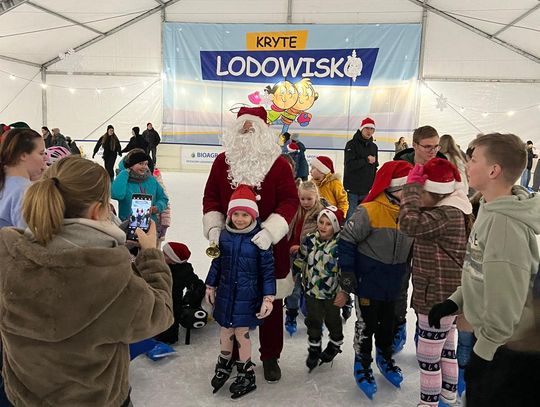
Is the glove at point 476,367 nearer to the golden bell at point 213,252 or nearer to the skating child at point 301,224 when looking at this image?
the golden bell at point 213,252

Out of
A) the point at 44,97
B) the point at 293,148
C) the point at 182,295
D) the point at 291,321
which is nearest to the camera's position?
the point at 182,295

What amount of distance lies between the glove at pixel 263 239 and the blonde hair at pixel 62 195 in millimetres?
960

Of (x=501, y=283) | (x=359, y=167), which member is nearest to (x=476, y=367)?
(x=501, y=283)

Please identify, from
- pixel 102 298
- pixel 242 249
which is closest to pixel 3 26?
pixel 242 249

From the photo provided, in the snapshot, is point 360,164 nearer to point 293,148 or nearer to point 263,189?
point 293,148

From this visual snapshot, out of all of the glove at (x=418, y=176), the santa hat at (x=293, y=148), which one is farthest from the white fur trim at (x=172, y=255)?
the santa hat at (x=293, y=148)

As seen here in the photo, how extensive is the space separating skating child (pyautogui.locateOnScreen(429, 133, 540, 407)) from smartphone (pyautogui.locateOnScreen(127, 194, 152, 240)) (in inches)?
43.6

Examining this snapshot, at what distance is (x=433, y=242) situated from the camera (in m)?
1.84

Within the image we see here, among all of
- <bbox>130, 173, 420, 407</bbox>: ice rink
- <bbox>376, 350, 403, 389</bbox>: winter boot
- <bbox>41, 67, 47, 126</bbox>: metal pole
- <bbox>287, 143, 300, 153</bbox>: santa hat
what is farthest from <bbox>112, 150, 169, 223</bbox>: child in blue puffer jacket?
<bbox>41, 67, 47, 126</bbox>: metal pole

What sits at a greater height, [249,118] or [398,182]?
[249,118]

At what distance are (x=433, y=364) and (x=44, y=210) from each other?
1665mm

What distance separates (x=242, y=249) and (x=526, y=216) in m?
1.21

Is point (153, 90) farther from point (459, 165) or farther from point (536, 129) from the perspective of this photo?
point (459, 165)

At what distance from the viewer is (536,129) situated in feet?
38.2
